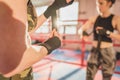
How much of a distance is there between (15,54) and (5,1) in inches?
6.2

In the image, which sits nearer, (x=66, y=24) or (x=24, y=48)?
(x=24, y=48)

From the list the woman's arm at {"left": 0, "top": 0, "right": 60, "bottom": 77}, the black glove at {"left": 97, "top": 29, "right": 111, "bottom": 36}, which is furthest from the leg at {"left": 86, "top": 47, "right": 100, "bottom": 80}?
the woman's arm at {"left": 0, "top": 0, "right": 60, "bottom": 77}

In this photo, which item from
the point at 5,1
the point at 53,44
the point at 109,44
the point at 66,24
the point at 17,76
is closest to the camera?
the point at 5,1

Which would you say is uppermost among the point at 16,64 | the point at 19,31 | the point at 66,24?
the point at 19,31

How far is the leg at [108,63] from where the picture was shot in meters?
2.09

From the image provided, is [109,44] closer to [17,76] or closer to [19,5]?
[17,76]

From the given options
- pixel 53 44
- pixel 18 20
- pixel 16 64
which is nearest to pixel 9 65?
pixel 16 64

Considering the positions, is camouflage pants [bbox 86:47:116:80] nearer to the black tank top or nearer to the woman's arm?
the black tank top

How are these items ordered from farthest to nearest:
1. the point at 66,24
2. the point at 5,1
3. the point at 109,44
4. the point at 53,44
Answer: the point at 66,24 → the point at 109,44 → the point at 53,44 → the point at 5,1

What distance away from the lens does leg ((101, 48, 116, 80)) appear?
82.2 inches

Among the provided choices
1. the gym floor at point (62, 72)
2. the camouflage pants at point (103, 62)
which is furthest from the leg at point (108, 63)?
the gym floor at point (62, 72)

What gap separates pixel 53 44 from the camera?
728 millimetres

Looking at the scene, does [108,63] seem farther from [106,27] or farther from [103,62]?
[106,27]

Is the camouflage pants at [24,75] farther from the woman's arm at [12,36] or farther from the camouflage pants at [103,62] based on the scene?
the camouflage pants at [103,62]
